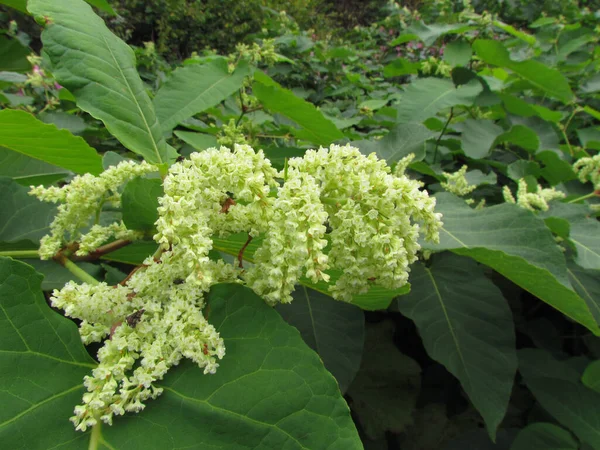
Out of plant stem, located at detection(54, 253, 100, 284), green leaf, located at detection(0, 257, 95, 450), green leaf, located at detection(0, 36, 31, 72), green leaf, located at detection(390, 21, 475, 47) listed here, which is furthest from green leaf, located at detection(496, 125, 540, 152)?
green leaf, located at detection(0, 36, 31, 72)

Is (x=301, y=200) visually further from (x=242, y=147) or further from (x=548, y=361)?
(x=548, y=361)

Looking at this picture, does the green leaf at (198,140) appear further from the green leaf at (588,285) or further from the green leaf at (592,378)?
the green leaf at (592,378)

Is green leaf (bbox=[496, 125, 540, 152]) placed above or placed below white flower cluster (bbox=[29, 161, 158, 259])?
below

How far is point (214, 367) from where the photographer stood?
82 cm

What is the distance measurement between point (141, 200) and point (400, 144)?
1108 millimetres

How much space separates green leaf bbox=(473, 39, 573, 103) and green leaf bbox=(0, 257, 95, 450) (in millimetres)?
2731

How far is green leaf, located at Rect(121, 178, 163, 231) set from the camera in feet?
3.31

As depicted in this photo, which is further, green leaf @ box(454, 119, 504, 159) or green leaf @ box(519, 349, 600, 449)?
green leaf @ box(454, 119, 504, 159)

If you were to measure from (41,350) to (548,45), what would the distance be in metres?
5.15

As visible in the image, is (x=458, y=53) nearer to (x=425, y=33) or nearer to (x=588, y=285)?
(x=425, y=33)

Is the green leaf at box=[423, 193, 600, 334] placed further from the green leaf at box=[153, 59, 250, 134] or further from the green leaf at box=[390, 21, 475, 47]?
the green leaf at box=[390, 21, 475, 47]

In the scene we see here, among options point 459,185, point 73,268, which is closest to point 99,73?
point 73,268

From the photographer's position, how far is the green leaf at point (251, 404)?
80 cm

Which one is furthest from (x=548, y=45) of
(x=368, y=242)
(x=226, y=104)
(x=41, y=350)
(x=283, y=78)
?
(x=41, y=350)
